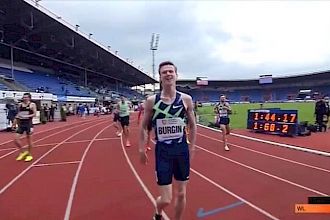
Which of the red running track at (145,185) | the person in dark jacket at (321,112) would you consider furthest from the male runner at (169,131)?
the person in dark jacket at (321,112)

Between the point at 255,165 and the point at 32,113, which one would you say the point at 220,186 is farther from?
the point at 32,113

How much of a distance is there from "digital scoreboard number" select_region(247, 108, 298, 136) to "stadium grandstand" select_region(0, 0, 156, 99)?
18.4 metres

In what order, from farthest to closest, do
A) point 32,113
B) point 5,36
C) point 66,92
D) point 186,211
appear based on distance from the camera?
point 66,92 < point 5,36 < point 32,113 < point 186,211

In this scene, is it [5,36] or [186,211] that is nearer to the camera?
[186,211]

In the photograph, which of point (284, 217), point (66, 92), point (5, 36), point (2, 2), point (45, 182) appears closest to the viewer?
point (284, 217)

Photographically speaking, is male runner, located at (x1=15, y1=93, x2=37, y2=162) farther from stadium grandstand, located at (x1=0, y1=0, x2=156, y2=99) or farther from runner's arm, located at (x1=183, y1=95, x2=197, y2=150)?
stadium grandstand, located at (x1=0, y1=0, x2=156, y2=99)

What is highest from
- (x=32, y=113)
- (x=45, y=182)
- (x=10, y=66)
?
(x=10, y=66)

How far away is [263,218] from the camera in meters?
4.50

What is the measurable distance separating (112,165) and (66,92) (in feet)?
116

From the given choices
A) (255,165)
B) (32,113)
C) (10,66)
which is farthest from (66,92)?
(255,165)

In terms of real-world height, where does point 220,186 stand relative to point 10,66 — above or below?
below

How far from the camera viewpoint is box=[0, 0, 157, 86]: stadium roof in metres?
30.7

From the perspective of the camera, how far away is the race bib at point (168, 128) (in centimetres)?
366

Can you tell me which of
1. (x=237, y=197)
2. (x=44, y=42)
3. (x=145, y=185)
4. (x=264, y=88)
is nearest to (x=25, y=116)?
(x=145, y=185)
